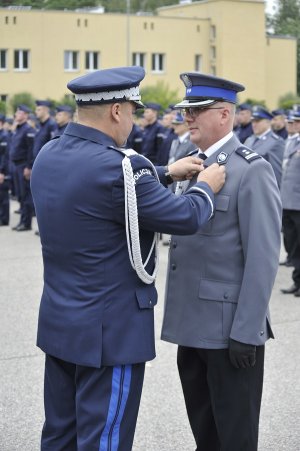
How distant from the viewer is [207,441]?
4.02 metres

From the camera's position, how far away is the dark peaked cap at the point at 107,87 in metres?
3.30

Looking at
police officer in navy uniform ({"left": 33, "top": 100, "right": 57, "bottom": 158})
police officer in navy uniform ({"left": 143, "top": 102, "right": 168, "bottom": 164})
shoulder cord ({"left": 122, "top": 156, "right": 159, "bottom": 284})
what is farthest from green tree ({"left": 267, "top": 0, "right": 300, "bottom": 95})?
shoulder cord ({"left": 122, "top": 156, "right": 159, "bottom": 284})

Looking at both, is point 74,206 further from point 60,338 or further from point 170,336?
point 170,336

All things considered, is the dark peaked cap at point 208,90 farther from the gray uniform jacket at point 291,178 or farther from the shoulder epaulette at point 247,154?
the gray uniform jacket at point 291,178

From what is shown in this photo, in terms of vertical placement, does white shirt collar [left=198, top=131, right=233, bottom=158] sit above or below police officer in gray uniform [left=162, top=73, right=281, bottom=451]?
above

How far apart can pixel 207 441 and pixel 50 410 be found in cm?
79

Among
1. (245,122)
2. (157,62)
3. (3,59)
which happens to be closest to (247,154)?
(245,122)

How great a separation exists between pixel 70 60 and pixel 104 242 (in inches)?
2276

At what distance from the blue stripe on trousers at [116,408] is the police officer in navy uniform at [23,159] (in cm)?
1132

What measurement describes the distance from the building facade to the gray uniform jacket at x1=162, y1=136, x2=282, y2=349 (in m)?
47.0

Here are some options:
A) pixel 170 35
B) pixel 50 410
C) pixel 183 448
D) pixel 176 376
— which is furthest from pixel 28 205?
pixel 170 35

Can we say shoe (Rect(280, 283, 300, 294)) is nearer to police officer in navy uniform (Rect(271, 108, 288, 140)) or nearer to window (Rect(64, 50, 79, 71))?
police officer in navy uniform (Rect(271, 108, 288, 140))

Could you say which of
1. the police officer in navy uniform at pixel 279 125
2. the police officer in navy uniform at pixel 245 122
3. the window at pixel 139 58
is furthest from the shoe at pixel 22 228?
the window at pixel 139 58

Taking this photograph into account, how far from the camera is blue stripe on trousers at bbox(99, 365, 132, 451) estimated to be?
336 centimetres
